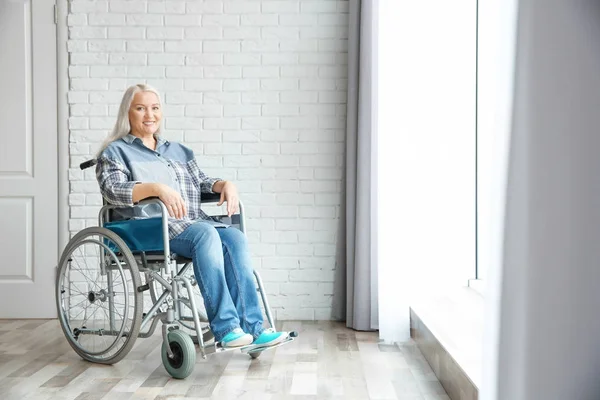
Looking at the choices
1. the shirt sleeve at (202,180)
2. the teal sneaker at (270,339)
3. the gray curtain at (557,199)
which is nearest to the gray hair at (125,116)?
the shirt sleeve at (202,180)

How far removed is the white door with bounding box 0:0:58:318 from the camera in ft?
13.5

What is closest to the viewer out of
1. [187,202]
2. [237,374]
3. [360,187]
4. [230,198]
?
[237,374]

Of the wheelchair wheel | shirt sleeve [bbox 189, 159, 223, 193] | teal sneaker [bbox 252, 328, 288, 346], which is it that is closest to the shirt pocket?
shirt sleeve [bbox 189, 159, 223, 193]

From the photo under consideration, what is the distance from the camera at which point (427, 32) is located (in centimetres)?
346

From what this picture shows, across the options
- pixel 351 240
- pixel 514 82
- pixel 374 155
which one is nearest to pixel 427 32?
pixel 374 155

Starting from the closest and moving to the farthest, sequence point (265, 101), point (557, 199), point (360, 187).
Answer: point (557, 199)
point (360, 187)
point (265, 101)

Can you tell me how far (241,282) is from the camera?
2.85 m

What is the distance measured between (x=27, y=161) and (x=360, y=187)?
178cm

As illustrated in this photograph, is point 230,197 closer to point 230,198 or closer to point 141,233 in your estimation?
point 230,198

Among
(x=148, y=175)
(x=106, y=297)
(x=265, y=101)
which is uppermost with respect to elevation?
(x=265, y=101)

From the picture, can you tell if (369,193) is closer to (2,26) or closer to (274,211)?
(274,211)

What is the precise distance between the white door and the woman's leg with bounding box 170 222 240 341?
1565 millimetres

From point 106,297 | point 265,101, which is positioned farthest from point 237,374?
point 265,101

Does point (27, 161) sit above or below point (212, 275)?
above
